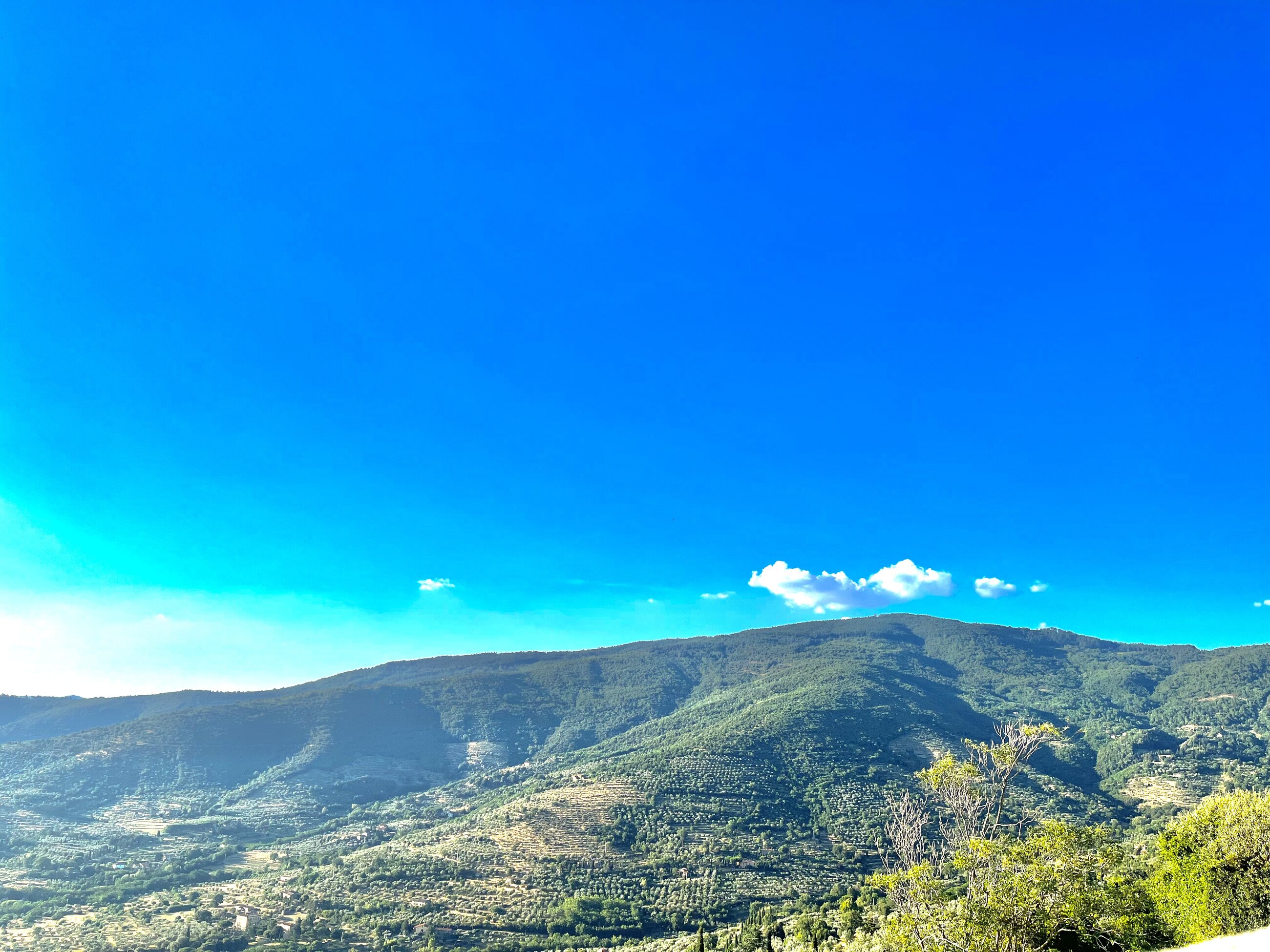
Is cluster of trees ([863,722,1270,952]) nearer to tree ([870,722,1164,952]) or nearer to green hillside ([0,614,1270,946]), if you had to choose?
tree ([870,722,1164,952])

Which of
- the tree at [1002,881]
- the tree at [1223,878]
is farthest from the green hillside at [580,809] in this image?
the tree at [1002,881]

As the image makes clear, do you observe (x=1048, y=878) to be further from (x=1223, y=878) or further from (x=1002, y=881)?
(x=1223, y=878)

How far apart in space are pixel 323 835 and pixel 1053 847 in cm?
15367

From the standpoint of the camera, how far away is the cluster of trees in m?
19.7

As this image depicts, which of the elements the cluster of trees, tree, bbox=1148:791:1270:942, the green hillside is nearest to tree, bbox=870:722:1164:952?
the cluster of trees

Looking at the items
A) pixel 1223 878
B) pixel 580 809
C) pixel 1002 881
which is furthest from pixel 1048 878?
pixel 580 809

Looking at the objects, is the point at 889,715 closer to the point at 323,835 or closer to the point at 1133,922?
the point at 323,835

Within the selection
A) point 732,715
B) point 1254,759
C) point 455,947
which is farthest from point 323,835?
point 1254,759

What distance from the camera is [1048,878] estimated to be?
1942 centimetres

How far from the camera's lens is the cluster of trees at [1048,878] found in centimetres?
1969

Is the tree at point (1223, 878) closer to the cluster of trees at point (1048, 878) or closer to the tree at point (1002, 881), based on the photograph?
the cluster of trees at point (1048, 878)

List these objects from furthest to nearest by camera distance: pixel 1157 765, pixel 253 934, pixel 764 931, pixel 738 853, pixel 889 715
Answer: pixel 889 715 < pixel 1157 765 < pixel 738 853 < pixel 253 934 < pixel 764 931

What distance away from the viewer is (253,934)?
6969 centimetres

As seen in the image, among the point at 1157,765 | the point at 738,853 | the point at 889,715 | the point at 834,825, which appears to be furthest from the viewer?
the point at 889,715
